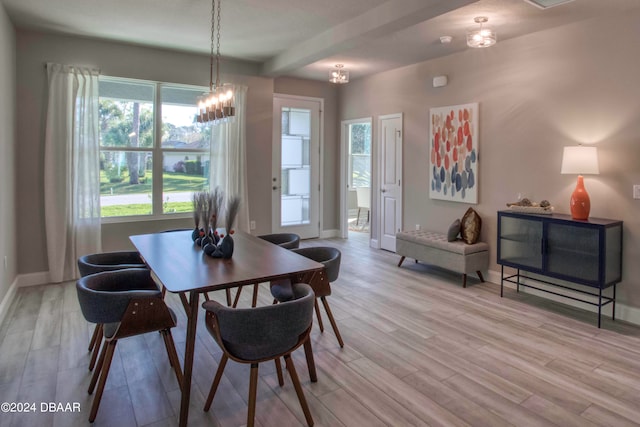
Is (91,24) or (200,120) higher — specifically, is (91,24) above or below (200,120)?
above

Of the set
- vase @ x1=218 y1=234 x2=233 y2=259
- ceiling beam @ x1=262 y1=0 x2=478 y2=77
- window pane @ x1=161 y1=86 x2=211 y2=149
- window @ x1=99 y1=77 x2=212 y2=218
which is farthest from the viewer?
window pane @ x1=161 y1=86 x2=211 y2=149

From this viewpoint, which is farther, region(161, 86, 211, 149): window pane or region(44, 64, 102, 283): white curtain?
region(161, 86, 211, 149): window pane

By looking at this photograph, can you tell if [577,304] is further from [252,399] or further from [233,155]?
[233,155]

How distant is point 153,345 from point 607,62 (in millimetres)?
4452

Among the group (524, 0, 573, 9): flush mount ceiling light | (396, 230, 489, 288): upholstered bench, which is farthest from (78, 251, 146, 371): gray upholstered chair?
(524, 0, 573, 9): flush mount ceiling light

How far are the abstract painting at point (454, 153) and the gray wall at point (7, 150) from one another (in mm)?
4602

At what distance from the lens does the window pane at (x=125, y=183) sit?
16.5ft

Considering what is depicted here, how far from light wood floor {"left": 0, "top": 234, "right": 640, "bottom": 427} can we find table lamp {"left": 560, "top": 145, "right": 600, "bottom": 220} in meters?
0.95

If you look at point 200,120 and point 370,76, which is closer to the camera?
point 200,120

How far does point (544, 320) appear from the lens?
12.0ft

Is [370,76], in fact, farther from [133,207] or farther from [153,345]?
[153,345]

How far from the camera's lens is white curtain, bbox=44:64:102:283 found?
180 inches

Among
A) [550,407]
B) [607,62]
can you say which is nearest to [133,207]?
[550,407]

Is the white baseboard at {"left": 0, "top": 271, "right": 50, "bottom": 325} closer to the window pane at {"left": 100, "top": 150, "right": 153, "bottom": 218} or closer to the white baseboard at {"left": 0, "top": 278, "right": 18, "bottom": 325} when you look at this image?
the white baseboard at {"left": 0, "top": 278, "right": 18, "bottom": 325}
